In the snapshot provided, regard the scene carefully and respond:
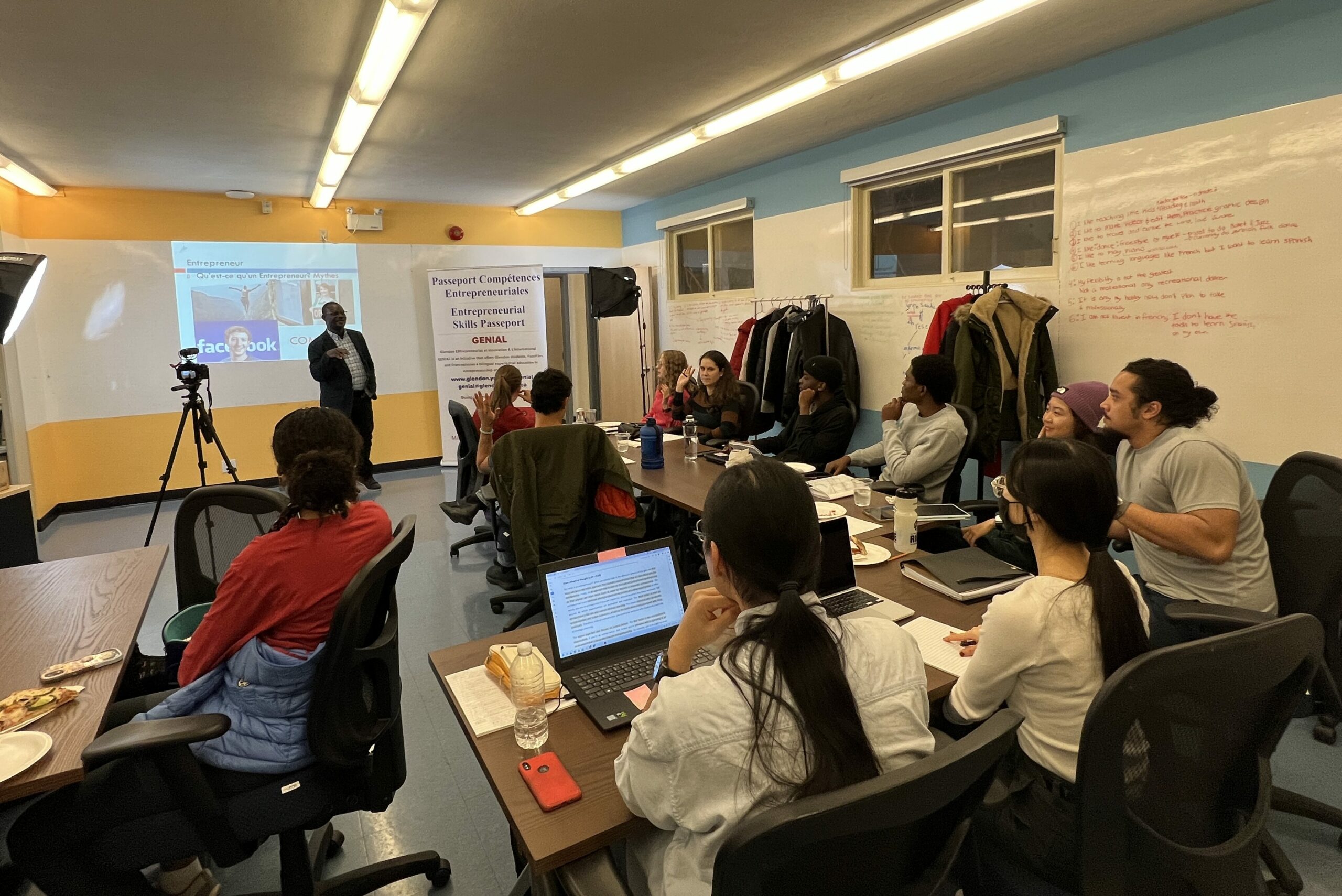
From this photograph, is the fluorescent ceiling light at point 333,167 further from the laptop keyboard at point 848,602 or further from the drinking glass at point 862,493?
the laptop keyboard at point 848,602

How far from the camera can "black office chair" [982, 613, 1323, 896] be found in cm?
108

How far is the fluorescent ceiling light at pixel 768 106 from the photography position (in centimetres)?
371

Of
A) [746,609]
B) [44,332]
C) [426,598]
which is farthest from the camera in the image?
[44,332]

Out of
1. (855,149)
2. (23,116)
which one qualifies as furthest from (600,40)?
(23,116)

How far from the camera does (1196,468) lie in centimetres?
210

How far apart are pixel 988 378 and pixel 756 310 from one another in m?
2.43

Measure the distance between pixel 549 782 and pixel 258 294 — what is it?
6.88 m

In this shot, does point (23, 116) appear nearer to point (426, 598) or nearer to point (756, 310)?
point (426, 598)

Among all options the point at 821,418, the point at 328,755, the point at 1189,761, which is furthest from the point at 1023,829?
the point at 821,418

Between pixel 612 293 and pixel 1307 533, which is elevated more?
pixel 612 293

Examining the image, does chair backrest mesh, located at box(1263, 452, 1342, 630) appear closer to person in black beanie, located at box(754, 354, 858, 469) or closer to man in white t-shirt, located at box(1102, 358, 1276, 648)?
man in white t-shirt, located at box(1102, 358, 1276, 648)

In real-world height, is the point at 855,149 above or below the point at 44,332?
above

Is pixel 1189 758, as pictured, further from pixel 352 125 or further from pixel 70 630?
pixel 352 125

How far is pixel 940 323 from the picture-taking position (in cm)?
436
